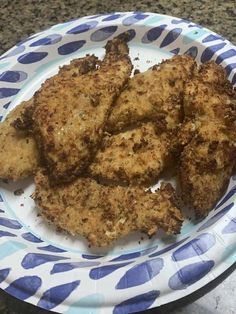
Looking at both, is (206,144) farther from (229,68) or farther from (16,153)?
(16,153)

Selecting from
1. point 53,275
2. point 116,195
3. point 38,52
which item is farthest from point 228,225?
point 38,52

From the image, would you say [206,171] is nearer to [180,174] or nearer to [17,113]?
[180,174]

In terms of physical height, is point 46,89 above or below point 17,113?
above

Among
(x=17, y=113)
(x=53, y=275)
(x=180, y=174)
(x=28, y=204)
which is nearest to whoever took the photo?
(x=53, y=275)

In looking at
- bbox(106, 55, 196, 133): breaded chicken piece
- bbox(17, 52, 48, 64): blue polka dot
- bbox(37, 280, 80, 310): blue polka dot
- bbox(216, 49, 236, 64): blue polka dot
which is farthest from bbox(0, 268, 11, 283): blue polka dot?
bbox(216, 49, 236, 64): blue polka dot

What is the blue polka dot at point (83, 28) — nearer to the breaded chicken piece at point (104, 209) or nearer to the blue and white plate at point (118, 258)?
the blue and white plate at point (118, 258)

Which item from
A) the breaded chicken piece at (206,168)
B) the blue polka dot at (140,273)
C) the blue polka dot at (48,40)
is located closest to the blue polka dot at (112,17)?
the blue polka dot at (48,40)
